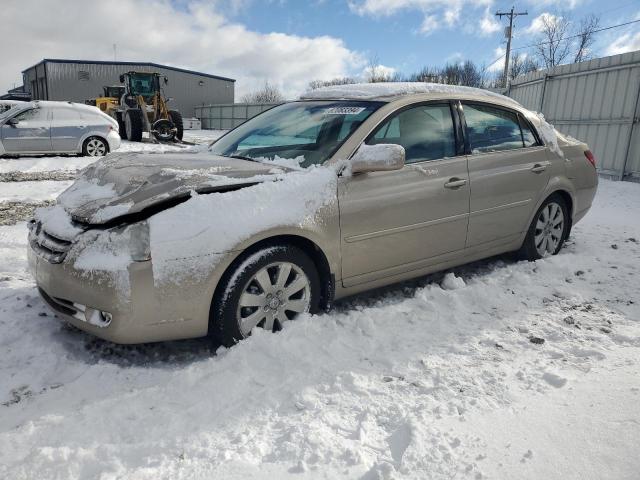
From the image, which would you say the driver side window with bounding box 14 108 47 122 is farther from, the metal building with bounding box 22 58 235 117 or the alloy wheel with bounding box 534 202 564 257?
the metal building with bounding box 22 58 235 117

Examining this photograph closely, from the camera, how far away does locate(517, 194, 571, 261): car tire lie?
4.73m

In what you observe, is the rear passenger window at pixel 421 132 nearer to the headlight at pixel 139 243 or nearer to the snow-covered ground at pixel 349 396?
the snow-covered ground at pixel 349 396

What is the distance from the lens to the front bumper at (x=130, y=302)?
2.60 meters

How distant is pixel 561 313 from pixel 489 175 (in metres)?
1.20

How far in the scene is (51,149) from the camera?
12961 mm

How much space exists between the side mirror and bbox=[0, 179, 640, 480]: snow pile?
101 cm

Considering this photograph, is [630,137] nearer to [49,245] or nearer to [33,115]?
[49,245]

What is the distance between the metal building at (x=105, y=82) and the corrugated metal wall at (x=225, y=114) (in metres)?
2.11

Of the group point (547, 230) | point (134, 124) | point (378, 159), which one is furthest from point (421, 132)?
point (134, 124)

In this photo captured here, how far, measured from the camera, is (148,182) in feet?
9.76

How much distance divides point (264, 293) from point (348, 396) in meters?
0.80

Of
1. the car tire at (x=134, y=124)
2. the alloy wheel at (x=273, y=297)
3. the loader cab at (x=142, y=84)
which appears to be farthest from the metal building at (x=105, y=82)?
the alloy wheel at (x=273, y=297)

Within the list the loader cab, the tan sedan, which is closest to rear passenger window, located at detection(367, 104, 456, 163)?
the tan sedan

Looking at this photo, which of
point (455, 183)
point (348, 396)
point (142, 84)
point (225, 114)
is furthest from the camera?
point (225, 114)
